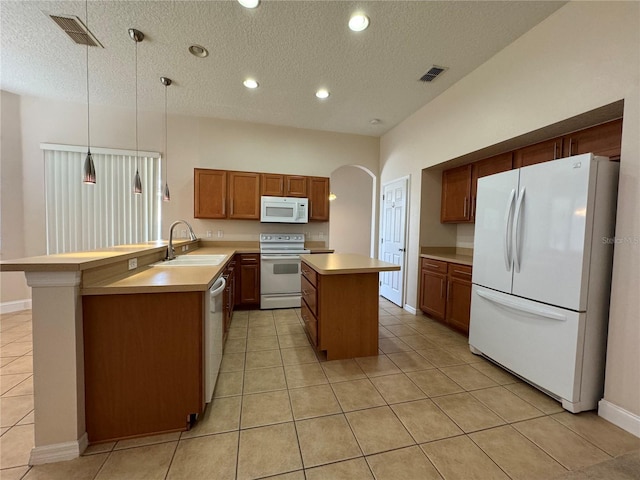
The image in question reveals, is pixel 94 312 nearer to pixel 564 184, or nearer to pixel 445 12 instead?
pixel 564 184

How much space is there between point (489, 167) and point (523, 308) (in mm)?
1841

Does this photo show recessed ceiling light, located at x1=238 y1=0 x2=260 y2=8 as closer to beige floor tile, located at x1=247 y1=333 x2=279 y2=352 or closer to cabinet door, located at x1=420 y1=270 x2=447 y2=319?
beige floor tile, located at x1=247 y1=333 x2=279 y2=352

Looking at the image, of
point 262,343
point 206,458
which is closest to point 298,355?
point 262,343

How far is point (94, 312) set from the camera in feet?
4.77

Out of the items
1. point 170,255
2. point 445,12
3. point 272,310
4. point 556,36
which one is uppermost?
point 445,12

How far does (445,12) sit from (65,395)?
12.1 ft

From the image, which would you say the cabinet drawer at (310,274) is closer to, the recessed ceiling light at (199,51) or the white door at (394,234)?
the white door at (394,234)

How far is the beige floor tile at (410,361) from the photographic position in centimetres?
240

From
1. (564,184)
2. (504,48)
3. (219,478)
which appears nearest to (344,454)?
(219,478)

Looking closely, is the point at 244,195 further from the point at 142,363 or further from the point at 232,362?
the point at 142,363

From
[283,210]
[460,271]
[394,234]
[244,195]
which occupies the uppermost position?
[244,195]

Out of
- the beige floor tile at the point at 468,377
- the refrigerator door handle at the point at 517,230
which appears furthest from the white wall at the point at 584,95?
the beige floor tile at the point at 468,377

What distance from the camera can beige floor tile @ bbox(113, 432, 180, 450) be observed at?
150 centimetres

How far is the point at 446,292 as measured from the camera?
11.0ft
